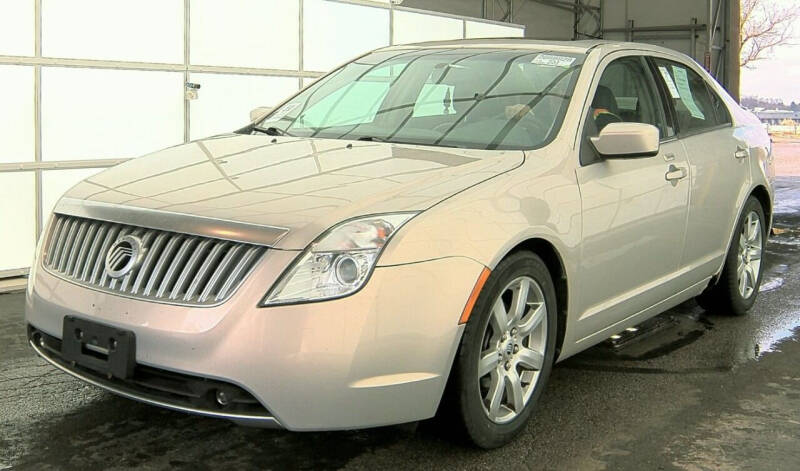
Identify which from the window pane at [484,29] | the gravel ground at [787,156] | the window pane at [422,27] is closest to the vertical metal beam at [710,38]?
the gravel ground at [787,156]

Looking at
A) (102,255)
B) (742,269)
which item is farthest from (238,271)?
(742,269)

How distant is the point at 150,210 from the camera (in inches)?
125

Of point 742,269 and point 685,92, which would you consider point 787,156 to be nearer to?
point 742,269

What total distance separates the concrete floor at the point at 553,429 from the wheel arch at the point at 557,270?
1.33ft

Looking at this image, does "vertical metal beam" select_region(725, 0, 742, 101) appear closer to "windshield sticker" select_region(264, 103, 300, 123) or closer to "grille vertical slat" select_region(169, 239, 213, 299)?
"windshield sticker" select_region(264, 103, 300, 123)

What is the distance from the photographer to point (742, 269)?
563cm

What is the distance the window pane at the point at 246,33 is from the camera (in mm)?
8148

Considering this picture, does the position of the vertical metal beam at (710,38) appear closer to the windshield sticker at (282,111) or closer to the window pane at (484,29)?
the window pane at (484,29)

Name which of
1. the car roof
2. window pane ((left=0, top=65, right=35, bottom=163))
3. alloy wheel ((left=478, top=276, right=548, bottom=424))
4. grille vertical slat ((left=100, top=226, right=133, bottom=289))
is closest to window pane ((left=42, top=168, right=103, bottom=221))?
window pane ((left=0, top=65, right=35, bottom=163))

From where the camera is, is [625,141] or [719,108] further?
[719,108]

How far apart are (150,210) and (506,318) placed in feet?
4.42

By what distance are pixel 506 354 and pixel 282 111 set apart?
79.5 inches

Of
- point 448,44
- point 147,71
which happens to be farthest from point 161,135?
point 448,44

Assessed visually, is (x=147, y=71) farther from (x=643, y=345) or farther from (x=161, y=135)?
(x=643, y=345)
